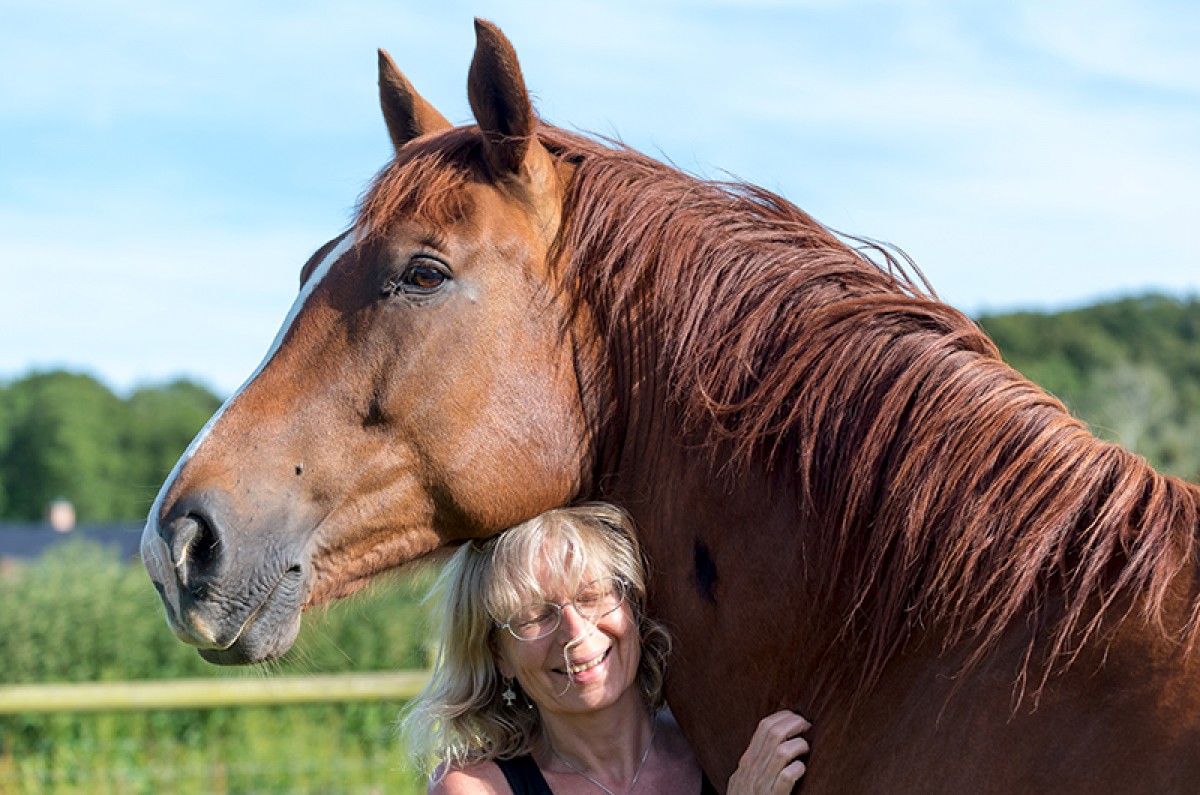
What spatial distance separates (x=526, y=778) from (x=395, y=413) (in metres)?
1.06

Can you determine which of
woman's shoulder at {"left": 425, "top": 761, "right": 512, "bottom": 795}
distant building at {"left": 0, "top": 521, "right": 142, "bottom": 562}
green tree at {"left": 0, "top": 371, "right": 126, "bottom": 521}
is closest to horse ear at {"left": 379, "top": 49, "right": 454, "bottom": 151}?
woman's shoulder at {"left": 425, "top": 761, "right": 512, "bottom": 795}

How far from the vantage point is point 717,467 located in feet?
7.40

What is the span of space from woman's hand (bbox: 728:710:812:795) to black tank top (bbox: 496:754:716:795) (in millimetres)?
563


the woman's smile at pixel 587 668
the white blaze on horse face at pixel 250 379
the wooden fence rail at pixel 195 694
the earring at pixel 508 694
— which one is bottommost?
the wooden fence rail at pixel 195 694

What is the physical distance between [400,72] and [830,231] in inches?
47.2

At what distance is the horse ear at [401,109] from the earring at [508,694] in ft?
4.61

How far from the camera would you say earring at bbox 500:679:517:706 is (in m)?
2.86

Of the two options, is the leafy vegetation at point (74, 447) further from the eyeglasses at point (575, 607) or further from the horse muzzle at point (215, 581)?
the horse muzzle at point (215, 581)

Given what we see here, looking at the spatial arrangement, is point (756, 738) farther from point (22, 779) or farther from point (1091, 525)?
point (22, 779)

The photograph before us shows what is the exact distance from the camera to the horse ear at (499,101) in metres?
2.29

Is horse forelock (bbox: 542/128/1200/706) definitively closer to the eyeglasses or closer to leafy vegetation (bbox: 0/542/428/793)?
the eyeglasses

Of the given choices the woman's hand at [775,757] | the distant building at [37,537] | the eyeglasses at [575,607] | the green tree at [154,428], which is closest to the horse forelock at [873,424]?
the woman's hand at [775,757]

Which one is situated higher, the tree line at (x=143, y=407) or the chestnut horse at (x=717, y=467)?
the chestnut horse at (x=717, y=467)

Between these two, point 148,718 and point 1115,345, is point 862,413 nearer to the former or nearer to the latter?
point 148,718
